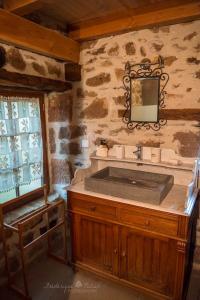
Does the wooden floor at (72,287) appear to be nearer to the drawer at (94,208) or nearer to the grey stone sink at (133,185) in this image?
the drawer at (94,208)

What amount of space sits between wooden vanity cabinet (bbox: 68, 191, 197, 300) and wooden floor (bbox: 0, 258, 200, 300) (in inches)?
3.2

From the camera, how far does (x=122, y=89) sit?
207cm

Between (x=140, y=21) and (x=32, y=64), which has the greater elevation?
(x=140, y=21)

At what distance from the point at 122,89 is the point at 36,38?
2.77ft

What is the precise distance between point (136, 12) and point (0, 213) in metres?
1.91

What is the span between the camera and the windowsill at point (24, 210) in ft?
6.16

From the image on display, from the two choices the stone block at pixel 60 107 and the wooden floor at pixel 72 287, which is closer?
the wooden floor at pixel 72 287

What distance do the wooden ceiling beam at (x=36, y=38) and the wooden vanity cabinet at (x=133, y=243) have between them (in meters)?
1.24

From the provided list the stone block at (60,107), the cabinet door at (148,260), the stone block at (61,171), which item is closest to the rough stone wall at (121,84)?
the stone block at (60,107)

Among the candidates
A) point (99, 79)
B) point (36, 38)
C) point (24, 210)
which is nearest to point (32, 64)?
point (36, 38)

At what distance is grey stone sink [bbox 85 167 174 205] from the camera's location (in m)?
1.59

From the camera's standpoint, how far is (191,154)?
1855 millimetres

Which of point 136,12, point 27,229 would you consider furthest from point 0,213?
point 136,12

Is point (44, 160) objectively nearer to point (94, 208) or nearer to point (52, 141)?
point (52, 141)
